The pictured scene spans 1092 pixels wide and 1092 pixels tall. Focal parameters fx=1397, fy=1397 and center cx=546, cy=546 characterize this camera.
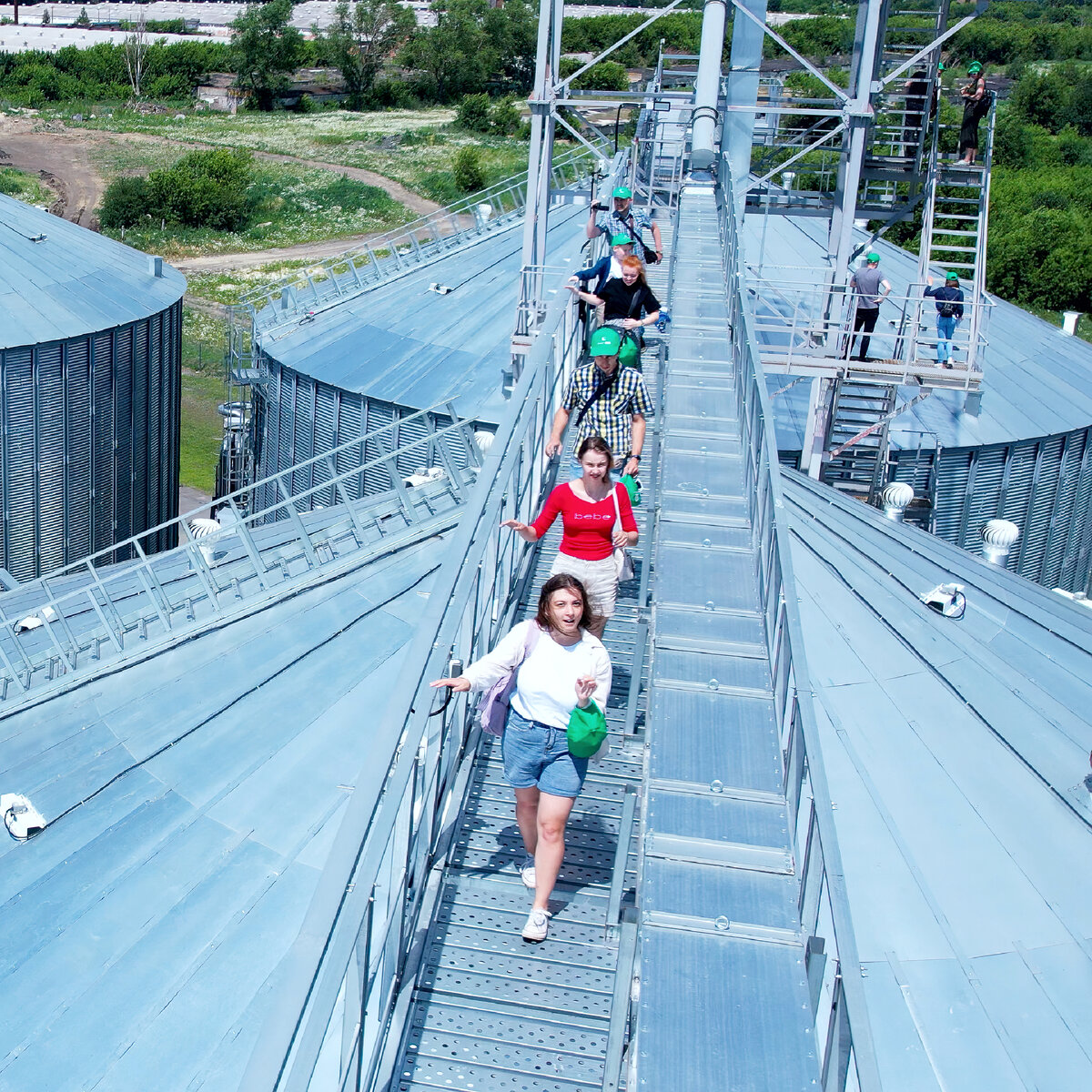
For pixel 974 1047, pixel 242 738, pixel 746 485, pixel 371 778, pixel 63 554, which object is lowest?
pixel 63 554

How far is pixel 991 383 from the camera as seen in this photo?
22.1 meters

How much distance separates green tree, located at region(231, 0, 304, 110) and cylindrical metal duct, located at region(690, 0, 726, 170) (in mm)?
79718

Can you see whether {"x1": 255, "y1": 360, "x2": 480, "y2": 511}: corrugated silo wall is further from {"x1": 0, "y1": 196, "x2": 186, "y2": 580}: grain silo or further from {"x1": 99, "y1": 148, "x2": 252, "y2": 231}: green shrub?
{"x1": 99, "y1": 148, "x2": 252, "y2": 231}: green shrub

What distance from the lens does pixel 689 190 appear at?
19.0m

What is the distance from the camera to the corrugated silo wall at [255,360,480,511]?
20.5m

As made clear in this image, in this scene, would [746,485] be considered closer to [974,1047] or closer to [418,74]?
[974,1047]

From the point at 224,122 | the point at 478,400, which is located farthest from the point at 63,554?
the point at 224,122

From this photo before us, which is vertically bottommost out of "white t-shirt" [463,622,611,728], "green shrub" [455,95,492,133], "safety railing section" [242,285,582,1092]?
"safety railing section" [242,285,582,1092]

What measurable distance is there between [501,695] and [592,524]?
1.61 metres

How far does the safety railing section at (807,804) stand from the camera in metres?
5.24

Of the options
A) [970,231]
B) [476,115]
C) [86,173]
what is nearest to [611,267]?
[970,231]

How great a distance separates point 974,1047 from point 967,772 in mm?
2395

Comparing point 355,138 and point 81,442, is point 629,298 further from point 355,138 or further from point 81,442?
point 355,138

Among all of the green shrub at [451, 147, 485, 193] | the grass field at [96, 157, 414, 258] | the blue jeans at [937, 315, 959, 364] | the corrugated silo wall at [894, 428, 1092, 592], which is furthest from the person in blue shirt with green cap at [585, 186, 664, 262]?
the green shrub at [451, 147, 485, 193]
